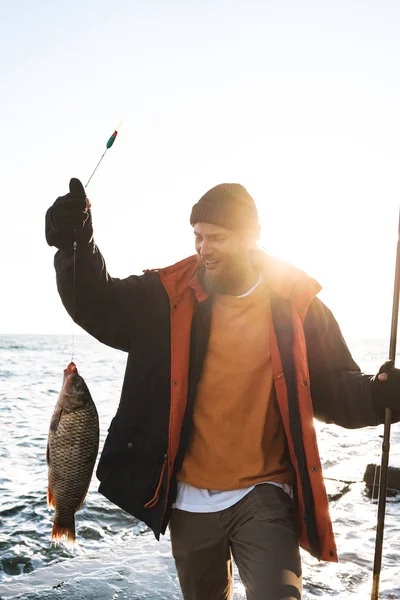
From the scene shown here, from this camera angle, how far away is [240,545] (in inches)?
129

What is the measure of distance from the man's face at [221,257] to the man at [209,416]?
0.38 feet

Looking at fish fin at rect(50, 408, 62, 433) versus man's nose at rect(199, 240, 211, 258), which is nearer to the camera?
fish fin at rect(50, 408, 62, 433)

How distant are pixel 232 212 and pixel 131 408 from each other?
4.91 ft

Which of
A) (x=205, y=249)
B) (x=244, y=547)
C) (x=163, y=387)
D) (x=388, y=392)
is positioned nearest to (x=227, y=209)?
(x=205, y=249)

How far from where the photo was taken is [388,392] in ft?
10.9

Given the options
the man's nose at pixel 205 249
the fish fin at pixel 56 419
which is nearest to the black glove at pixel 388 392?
the man's nose at pixel 205 249

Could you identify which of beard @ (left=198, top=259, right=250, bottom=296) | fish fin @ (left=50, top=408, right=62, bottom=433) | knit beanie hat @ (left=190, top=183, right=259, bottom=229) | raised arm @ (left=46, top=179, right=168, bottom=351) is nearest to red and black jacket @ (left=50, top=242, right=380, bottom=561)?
raised arm @ (left=46, top=179, right=168, bottom=351)

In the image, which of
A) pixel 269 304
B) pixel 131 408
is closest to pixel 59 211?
pixel 131 408

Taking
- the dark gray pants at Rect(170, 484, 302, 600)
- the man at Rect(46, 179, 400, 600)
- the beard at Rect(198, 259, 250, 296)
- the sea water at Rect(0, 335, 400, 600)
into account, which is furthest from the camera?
the sea water at Rect(0, 335, 400, 600)

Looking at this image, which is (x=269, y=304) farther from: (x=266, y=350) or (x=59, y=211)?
(x=59, y=211)

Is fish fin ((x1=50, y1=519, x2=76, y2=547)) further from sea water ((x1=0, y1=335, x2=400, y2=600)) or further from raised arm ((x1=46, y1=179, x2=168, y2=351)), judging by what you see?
sea water ((x1=0, y1=335, x2=400, y2=600))

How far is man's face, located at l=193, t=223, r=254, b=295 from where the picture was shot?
362 cm

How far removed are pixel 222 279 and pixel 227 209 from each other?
60 cm

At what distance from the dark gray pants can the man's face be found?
1.23 meters
